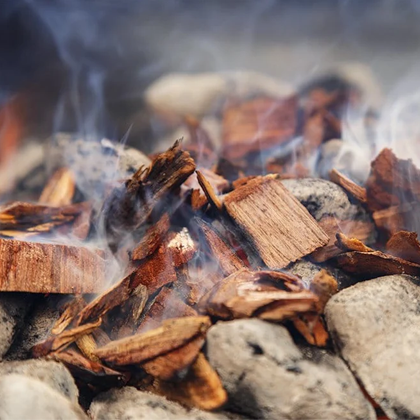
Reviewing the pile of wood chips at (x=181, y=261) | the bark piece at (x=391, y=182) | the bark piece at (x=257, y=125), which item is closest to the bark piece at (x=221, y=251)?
the pile of wood chips at (x=181, y=261)

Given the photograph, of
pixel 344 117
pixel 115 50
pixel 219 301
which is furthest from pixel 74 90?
pixel 219 301

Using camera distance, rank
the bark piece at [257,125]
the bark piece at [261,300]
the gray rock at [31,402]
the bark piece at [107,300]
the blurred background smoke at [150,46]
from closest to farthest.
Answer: the gray rock at [31,402] → the bark piece at [261,300] → the bark piece at [107,300] → the bark piece at [257,125] → the blurred background smoke at [150,46]

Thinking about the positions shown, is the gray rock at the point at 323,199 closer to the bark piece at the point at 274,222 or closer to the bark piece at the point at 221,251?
the bark piece at the point at 274,222

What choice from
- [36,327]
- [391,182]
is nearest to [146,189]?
[36,327]

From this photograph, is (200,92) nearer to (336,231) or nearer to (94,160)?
(94,160)

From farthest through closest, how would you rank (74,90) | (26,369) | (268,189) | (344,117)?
(74,90) < (344,117) < (268,189) < (26,369)

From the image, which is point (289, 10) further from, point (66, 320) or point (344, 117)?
point (66, 320)
